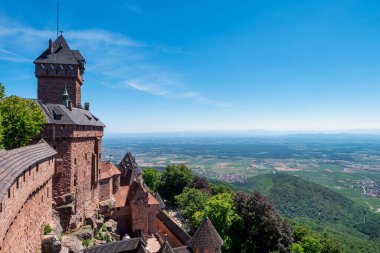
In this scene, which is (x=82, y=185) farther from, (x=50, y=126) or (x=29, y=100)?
(x=29, y=100)

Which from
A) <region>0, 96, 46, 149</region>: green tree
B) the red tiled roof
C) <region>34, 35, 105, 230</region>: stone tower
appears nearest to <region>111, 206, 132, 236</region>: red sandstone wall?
the red tiled roof

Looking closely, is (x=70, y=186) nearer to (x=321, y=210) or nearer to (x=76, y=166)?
(x=76, y=166)

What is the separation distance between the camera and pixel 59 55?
3086 cm

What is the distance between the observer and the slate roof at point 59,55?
3055 centimetres

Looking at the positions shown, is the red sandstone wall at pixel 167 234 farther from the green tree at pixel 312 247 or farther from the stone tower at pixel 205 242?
the green tree at pixel 312 247

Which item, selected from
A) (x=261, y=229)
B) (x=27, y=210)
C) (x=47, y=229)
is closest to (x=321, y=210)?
(x=261, y=229)

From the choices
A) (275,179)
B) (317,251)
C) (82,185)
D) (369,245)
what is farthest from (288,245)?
(275,179)

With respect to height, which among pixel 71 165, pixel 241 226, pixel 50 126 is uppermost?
pixel 50 126

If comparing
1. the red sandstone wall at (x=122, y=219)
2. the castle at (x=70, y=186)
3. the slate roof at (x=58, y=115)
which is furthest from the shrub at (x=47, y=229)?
the red sandstone wall at (x=122, y=219)

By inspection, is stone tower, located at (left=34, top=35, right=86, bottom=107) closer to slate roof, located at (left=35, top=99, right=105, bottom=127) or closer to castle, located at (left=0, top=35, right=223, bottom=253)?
castle, located at (left=0, top=35, right=223, bottom=253)

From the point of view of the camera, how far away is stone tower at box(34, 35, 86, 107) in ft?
101

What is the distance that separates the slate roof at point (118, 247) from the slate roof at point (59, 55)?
19.0 meters

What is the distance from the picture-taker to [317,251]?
39.0 meters

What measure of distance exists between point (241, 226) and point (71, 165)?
917 inches
